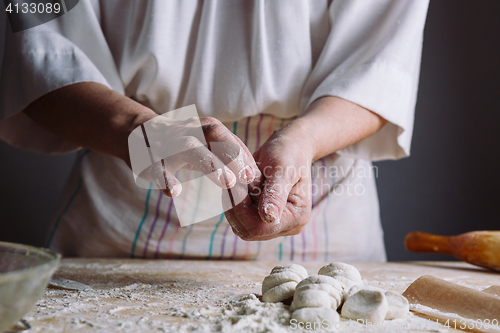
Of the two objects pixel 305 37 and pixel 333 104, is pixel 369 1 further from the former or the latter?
pixel 333 104

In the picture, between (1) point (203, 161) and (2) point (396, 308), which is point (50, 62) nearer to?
(1) point (203, 161)

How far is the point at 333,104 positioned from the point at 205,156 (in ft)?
1.22

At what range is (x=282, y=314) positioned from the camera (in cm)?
40

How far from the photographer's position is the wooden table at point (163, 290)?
39cm

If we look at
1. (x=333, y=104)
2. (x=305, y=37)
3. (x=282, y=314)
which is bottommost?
(x=282, y=314)

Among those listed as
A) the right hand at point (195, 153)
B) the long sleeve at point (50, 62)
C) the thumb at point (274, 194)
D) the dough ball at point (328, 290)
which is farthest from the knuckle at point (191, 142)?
the long sleeve at point (50, 62)

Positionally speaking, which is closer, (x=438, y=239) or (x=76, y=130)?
(x=76, y=130)

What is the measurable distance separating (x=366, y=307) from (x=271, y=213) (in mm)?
158

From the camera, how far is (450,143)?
1.59 meters

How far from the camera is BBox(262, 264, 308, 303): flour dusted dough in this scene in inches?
17.8

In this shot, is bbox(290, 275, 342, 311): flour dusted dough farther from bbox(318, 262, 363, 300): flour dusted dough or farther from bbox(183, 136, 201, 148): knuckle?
bbox(183, 136, 201, 148): knuckle

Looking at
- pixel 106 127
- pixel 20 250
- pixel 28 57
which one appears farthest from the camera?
pixel 28 57

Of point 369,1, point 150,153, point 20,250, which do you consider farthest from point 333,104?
point 20,250

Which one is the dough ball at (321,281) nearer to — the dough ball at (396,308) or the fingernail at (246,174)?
the dough ball at (396,308)
